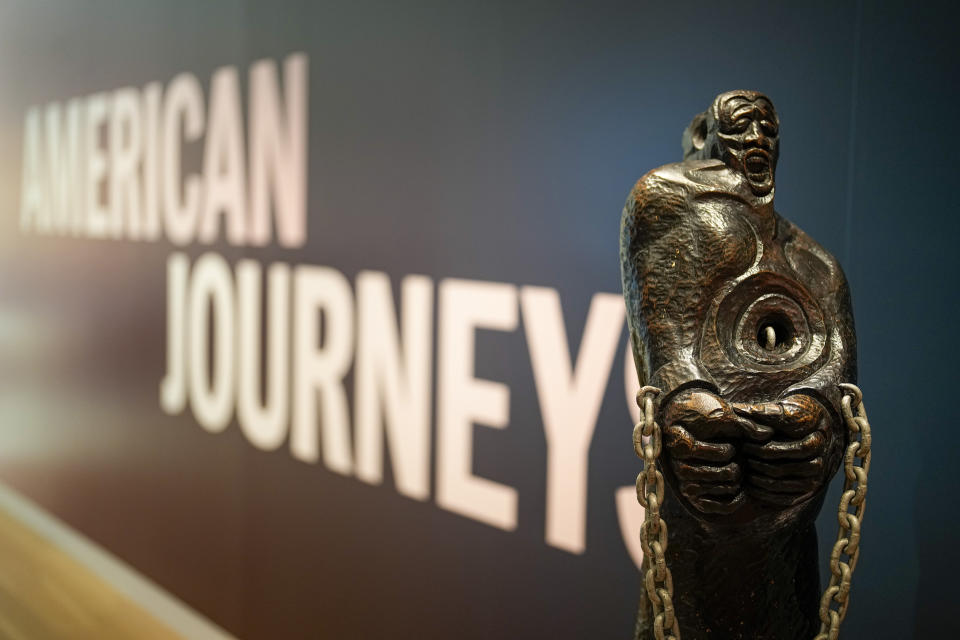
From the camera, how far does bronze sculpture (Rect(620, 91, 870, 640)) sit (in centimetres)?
95

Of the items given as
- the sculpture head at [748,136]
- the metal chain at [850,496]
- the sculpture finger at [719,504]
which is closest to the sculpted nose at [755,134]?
the sculpture head at [748,136]

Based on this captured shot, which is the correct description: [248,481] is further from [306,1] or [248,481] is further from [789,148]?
[789,148]

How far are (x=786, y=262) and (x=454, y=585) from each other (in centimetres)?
147

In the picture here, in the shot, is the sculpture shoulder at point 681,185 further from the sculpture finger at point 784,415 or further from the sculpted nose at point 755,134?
the sculpture finger at point 784,415

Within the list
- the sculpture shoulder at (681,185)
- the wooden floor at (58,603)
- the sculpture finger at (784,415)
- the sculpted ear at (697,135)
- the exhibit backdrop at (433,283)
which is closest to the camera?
the sculpture finger at (784,415)

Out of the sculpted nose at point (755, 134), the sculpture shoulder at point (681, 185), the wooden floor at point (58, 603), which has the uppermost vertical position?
the sculpted nose at point (755, 134)

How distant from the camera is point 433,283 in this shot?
228cm

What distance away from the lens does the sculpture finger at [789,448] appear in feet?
3.07

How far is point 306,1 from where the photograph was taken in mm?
2609

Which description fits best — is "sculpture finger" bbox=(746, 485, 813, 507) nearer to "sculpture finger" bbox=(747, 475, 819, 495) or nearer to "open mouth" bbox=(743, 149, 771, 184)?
"sculpture finger" bbox=(747, 475, 819, 495)

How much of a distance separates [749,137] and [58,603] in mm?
3256

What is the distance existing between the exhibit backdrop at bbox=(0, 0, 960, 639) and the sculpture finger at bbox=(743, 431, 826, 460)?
654mm

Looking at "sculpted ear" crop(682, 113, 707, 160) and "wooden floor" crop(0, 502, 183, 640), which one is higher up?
"sculpted ear" crop(682, 113, 707, 160)

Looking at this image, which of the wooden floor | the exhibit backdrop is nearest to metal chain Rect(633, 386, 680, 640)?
the exhibit backdrop
